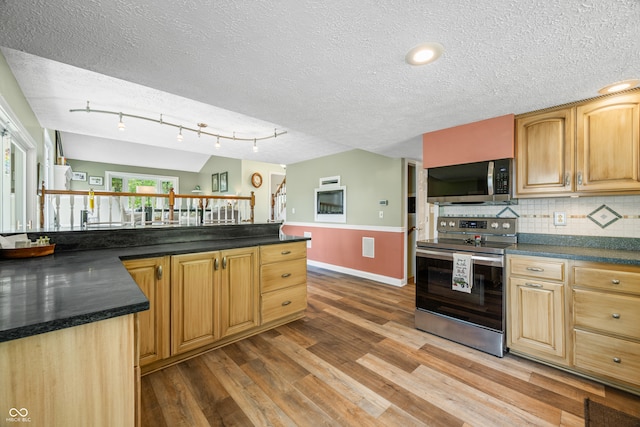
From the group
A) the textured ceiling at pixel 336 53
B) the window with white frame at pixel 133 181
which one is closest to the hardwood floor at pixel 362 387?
the textured ceiling at pixel 336 53

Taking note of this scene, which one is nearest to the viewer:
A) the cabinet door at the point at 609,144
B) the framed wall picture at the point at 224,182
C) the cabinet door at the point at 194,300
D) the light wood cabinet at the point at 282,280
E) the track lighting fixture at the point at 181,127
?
the cabinet door at the point at 609,144

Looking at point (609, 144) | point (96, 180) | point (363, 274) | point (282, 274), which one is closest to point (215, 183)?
point (96, 180)

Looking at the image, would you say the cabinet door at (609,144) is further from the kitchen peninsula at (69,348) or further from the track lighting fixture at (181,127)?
the track lighting fixture at (181,127)

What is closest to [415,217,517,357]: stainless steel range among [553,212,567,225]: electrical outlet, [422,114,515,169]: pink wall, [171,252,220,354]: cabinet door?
[553,212,567,225]: electrical outlet

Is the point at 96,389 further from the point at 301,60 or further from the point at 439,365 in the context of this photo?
the point at 439,365

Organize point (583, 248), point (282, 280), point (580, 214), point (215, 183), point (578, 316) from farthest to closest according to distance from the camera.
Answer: point (215, 183)
point (282, 280)
point (580, 214)
point (583, 248)
point (578, 316)

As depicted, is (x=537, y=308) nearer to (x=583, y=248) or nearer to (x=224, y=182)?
(x=583, y=248)

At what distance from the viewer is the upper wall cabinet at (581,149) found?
6.44ft

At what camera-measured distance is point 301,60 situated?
1.60 metres

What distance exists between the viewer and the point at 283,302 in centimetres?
277

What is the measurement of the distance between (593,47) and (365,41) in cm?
128

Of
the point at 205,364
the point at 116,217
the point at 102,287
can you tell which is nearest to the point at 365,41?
the point at 102,287

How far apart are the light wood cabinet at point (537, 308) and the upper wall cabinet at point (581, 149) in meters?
0.68

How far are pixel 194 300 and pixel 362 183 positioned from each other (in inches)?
133
